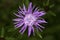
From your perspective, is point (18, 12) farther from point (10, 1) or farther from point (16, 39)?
point (10, 1)

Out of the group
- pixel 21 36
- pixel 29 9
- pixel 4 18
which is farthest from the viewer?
pixel 4 18

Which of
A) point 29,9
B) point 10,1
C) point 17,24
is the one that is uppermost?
point 10,1

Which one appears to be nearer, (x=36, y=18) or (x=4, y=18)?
(x=36, y=18)

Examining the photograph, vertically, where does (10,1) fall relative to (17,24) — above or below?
above

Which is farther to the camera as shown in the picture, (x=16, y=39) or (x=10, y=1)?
(x=10, y=1)

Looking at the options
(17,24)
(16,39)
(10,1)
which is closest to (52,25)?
(10,1)

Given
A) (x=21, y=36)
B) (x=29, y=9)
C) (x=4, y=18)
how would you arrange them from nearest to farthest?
(x=29, y=9) → (x=21, y=36) → (x=4, y=18)

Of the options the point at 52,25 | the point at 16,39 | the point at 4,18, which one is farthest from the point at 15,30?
the point at 52,25

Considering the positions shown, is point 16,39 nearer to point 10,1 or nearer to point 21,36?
point 21,36

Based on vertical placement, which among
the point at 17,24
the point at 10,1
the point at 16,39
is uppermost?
the point at 10,1
